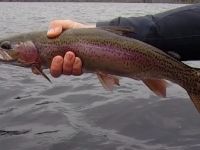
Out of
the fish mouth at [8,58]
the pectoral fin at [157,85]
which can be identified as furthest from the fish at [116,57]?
the fish mouth at [8,58]

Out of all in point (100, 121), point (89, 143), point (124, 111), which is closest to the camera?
point (89, 143)

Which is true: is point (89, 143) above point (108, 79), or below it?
below

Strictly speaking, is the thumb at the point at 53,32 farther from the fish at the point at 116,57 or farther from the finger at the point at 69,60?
the finger at the point at 69,60

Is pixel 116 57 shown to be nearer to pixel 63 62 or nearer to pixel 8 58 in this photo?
pixel 63 62

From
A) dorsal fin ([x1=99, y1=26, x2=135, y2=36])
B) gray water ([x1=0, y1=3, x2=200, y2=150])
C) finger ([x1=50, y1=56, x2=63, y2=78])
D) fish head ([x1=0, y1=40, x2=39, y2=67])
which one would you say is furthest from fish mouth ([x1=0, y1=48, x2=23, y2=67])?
→ gray water ([x1=0, y1=3, x2=200, y2=150])

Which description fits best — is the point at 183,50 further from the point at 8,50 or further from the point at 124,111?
the point at 124,111

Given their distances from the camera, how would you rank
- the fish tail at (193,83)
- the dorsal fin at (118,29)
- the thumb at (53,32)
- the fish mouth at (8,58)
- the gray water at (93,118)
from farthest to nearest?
the gray water at (93,118) < the fish mouth at (8,58) < the thumb at (53,32) < the dorsal fin at (118,29) < the fish tail at (193,83)

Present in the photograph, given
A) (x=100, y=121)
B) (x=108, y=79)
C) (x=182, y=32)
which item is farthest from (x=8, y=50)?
(x=100, y=121)
